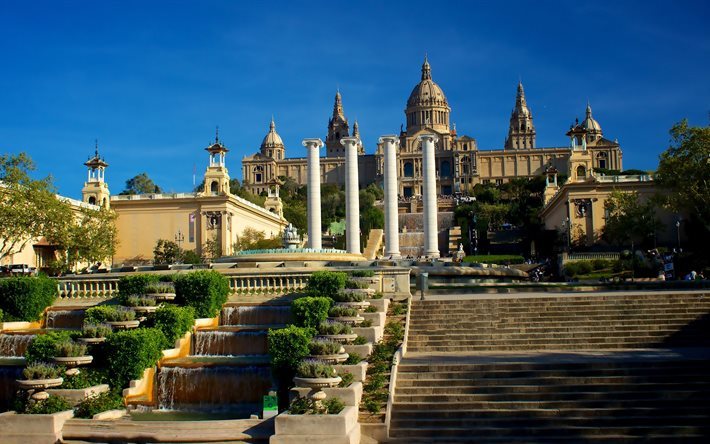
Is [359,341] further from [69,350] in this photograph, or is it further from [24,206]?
[24,206]

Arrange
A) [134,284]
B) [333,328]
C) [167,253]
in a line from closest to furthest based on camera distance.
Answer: [333,328] < [134,284] < [167,253]

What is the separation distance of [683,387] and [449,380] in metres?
5.87

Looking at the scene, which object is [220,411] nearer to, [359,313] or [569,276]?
[359,313]

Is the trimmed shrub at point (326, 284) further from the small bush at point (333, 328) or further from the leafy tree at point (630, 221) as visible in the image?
the leafy tree at point (630, 221)

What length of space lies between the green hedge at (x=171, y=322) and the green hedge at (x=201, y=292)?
200 cm

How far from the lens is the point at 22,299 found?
30.1 meters

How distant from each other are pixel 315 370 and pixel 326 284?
395 inches

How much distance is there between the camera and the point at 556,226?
96125 mm

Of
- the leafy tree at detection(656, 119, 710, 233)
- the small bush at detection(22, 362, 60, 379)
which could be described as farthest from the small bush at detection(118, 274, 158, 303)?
the leafy tree at detection(656, 119, 710, 233)

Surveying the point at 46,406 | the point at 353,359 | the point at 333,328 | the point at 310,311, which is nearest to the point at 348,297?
the point at 310,311

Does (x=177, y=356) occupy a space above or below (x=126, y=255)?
below

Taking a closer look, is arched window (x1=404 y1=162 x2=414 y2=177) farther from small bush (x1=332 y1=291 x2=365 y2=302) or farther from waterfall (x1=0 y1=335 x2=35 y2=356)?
waterfall (x1=0 y1=335 x2=35 y2=356)

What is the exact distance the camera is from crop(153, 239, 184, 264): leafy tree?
80.9m

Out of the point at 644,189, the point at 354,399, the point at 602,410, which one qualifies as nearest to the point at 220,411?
the point at 354,399
